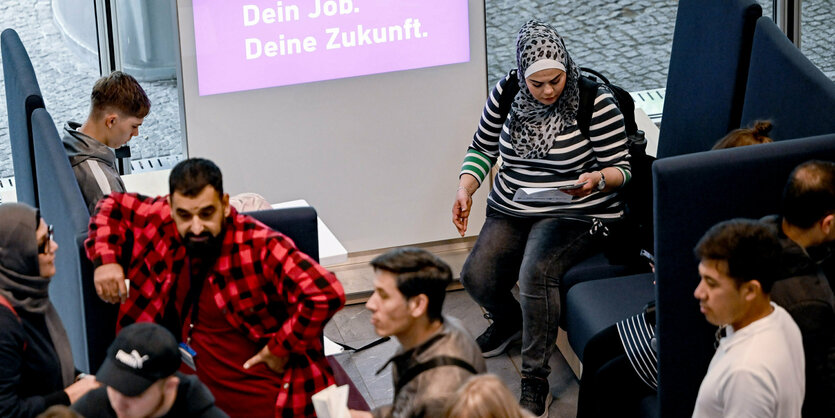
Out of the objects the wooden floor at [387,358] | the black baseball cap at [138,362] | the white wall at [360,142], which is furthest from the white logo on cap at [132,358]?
the white wall at [360,142]

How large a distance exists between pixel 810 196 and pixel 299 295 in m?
1.41

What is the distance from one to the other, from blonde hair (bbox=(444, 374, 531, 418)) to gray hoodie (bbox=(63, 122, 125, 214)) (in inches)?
83.8

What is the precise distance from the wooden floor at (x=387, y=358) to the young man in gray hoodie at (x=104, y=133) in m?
1.27

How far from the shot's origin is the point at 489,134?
4625mm

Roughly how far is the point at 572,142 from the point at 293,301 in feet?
5.35

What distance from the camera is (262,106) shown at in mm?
5207

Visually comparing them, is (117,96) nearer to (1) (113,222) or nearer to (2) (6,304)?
(1) (113,222)

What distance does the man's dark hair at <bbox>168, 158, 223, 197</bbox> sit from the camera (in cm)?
308

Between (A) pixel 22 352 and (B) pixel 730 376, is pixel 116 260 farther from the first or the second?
(B) pixel 730 376

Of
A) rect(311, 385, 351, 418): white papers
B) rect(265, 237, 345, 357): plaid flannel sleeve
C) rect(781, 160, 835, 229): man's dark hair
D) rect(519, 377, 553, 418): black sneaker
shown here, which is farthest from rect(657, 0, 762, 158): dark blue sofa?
rect(311, 385, 351, 418): white papers

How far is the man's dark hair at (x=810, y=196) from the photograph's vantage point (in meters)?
3.00

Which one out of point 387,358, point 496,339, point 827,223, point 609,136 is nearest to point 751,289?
point 827,223

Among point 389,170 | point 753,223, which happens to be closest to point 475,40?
point 389,170

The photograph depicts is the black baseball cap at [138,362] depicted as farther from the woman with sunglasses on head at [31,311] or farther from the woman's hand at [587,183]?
the woman's hand at [587,183]
